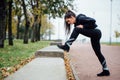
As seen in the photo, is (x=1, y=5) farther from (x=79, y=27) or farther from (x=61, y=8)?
(x=79, y=27)

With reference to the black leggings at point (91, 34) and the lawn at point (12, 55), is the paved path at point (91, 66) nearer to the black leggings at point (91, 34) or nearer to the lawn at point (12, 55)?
the black leggings at point (91, 34)

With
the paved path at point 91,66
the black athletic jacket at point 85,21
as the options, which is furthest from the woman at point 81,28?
the paved path at point 91,66

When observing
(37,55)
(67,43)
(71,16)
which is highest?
(71,16)

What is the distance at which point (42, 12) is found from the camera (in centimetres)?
3544

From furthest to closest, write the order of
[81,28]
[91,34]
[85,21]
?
[91,34], [85,21], [81,28]

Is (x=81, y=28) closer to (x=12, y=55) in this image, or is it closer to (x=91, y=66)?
(x=91, y=66)

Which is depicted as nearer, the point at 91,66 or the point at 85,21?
the point at 85,21

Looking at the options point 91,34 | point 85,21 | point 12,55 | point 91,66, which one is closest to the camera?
point 85,21

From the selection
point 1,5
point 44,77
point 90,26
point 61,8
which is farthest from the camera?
point 61,8

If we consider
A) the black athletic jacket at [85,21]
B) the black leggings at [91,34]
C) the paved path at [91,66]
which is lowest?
the paved path at [91,66]

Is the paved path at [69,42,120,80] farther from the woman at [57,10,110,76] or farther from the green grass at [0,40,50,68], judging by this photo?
the green grass at [0,40,50,68]

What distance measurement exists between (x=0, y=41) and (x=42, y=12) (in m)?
14.3

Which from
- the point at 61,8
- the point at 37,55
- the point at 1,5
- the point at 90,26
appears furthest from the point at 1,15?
the point at 90,26

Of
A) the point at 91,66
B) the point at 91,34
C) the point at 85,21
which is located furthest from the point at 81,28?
the point at 91,66
